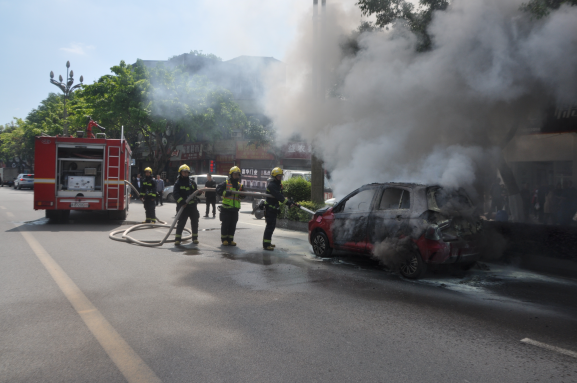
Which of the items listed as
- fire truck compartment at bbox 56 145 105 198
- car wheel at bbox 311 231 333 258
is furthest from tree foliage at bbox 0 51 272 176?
car wheel at bbox 311 231 333 258

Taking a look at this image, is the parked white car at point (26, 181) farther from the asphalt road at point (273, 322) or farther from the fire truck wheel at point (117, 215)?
the asphalt road at point (273, 322)

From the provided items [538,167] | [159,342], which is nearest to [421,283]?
[159,342]

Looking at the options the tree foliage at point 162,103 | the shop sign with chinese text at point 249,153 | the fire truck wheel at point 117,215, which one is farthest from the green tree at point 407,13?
the shop sign with chinese text at point 249,153

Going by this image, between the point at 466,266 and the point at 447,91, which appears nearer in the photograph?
the point at 466,266

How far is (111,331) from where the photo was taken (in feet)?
13.2

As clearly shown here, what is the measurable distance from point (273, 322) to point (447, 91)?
6380 millimetres

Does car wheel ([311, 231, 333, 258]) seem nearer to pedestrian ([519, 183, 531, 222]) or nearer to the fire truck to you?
the fire truck

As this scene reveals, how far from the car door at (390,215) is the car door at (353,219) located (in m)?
0.16

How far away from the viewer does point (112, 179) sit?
502 inches

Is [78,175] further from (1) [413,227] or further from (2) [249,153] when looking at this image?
(2) [249,153]

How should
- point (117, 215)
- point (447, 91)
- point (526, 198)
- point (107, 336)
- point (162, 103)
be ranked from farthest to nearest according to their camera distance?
point (162, 103) < point (526, 198) < point (117, 215) < point (447, 91) < point (107, 336)

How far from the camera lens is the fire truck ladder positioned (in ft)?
41.8

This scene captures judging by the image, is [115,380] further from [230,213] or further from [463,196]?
[230,213]

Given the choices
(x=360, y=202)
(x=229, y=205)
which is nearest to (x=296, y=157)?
(x=229, y=205)
